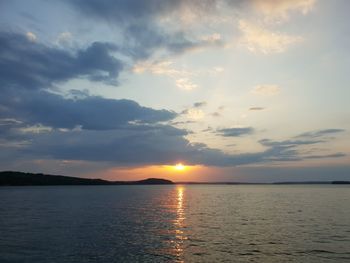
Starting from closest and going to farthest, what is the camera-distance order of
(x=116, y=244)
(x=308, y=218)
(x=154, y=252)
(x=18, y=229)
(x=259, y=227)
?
1. (x=154, y=252)
2. (x=116, y=244)
3. (x=18, y=229)
4. (x=259, y=227)
5. (x=308, y=218)

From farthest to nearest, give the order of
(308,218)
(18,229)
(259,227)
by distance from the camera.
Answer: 1. (308,218)
2. (259,227)
3. (18,229)

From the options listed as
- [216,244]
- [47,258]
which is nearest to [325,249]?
[216,244]

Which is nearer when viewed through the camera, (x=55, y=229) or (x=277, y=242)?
(x=277, y=242)

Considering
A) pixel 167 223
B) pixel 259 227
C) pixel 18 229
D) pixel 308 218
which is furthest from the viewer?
pixel 308 218

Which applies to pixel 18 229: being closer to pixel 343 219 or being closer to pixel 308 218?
pixel 308 218

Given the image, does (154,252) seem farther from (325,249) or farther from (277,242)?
(325,249)

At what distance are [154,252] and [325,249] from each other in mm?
18617

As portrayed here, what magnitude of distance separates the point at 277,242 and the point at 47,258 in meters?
26.2

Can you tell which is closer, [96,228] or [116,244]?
[116,244]

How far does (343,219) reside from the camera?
6875 cm

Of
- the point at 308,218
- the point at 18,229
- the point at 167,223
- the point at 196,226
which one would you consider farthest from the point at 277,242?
the point at 18,229

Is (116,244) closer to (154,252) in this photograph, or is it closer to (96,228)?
(154,252)

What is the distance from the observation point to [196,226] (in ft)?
198

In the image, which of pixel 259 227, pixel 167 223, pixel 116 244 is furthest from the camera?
pixel 167 223
